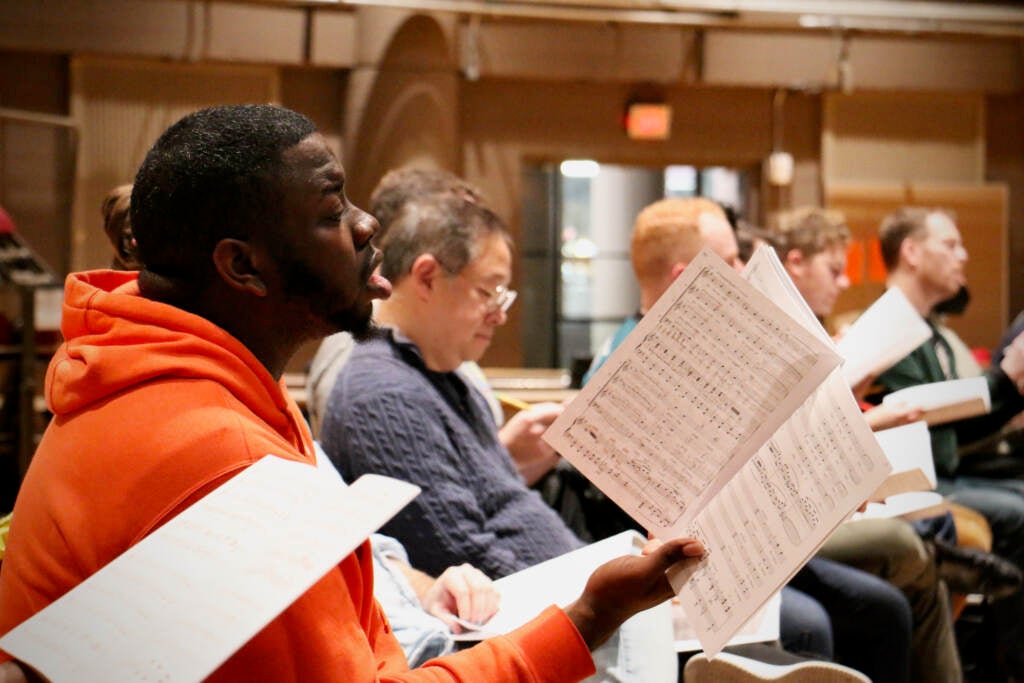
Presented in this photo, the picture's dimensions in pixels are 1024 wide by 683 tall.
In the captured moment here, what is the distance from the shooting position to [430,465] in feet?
6.78

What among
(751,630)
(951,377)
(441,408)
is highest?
(441,408)

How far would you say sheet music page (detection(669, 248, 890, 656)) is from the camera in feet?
3.97

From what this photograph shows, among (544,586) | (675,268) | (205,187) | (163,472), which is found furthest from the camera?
(675,268)

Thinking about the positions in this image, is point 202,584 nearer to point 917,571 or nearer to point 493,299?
point 493,299

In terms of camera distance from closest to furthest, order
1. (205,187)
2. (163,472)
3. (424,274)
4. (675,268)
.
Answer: (163,472) < (205,187) < (424,274) < (675,268)

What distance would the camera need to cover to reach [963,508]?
11.5ft

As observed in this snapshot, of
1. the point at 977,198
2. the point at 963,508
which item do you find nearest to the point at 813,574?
the point at 963,508

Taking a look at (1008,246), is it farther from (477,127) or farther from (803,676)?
(803,676)

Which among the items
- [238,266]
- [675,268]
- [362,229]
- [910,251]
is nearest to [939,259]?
[910,251]

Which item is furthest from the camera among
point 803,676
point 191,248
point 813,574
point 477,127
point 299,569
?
point 477,127

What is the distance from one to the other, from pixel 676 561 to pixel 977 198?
20.1 ft

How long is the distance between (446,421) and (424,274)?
294 mm

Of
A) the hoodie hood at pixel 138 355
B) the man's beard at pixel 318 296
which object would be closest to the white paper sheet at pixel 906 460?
the man's beard at pixel 318 296

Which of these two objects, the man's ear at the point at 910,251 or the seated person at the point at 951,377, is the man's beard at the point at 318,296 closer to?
the seated person at the point at 951,377
